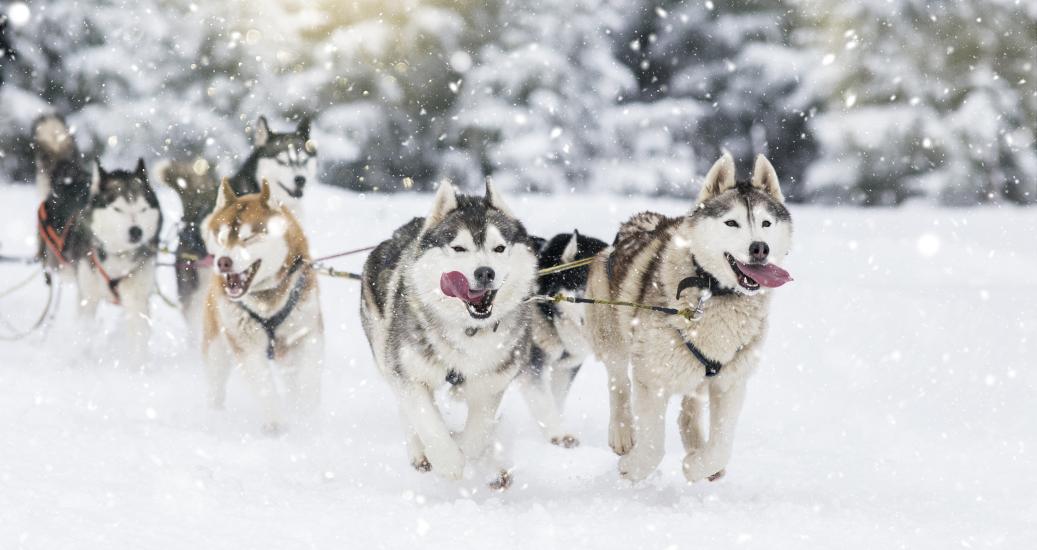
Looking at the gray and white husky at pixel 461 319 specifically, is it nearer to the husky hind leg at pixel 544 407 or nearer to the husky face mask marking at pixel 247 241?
the husky hind leg at pixel 544 407

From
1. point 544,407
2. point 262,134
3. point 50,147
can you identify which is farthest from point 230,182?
point 544,407

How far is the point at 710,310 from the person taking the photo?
3.44 metres

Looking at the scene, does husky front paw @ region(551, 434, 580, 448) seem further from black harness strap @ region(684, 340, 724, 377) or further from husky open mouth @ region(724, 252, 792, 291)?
husky open mouth @ region(724, 252, 792, 291)

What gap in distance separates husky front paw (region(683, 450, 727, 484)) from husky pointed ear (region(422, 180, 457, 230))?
135 centimetres

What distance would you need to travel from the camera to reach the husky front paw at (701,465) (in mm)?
3477

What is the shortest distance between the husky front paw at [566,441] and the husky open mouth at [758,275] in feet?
4.96

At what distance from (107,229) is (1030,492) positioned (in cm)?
543

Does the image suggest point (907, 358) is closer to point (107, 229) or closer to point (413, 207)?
point (107, 229)

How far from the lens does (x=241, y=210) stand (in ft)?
14.6

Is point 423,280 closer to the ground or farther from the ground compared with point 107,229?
closer to the ground

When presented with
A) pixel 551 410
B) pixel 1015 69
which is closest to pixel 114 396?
pixel 551 410

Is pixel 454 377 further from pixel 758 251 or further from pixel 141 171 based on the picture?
pixel 141 171

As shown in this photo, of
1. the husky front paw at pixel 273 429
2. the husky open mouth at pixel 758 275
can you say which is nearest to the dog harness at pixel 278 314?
the husky front paw at pixel 273 429

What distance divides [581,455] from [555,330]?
0.67 meters
